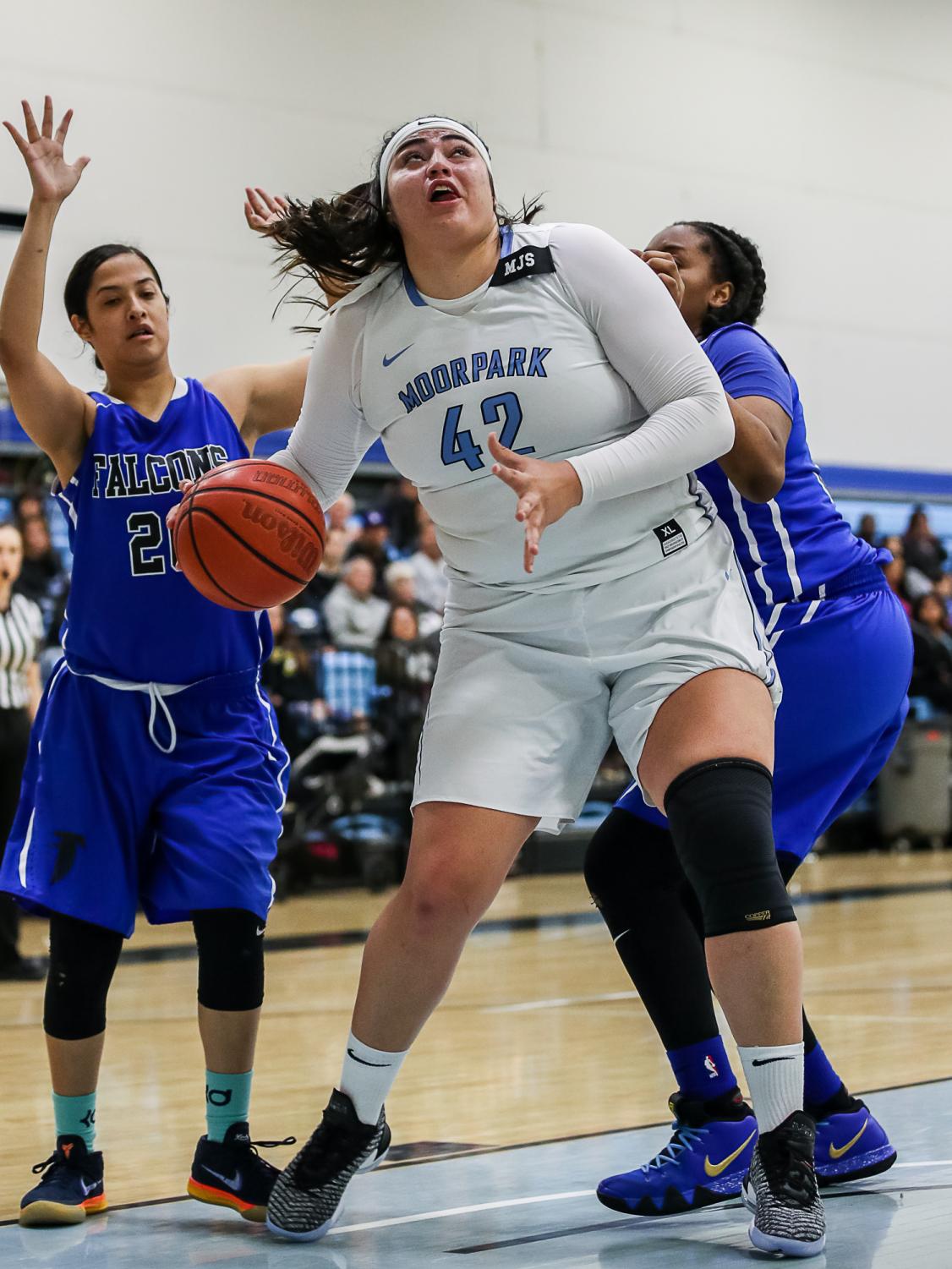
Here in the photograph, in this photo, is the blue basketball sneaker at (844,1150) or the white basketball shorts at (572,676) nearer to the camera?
the white basketball shorts at (572,676)

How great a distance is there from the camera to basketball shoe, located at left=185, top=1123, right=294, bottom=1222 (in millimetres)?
2775

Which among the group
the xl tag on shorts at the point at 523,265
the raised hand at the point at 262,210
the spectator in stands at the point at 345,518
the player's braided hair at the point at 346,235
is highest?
the raised hand at the point at 262,210

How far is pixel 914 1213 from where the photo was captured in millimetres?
2615

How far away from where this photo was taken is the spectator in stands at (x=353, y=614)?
31.1 ft

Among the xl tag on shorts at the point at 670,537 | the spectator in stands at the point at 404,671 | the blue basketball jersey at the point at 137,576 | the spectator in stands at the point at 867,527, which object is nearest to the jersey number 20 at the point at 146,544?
the blue basketball jersey at the point at 137,576

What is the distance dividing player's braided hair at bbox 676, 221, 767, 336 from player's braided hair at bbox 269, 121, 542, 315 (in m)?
0.47

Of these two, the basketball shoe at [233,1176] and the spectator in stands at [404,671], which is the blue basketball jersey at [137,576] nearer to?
the basketball shoe at [233,1176]

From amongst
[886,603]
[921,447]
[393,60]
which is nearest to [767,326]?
[921,447]

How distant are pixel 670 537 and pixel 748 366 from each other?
40 centimetres

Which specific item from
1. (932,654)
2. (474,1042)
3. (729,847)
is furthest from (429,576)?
(729,847)

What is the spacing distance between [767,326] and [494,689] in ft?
28.0

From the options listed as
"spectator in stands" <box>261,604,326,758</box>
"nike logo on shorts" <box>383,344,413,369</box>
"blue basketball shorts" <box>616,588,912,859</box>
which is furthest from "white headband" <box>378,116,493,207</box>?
"spectator in stands" <box>261,604,326,758</box>

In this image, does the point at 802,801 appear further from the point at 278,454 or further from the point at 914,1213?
the point at 278,454

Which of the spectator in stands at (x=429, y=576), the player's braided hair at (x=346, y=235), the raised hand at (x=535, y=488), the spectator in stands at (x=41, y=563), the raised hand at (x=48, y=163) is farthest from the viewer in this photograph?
the spectator in stands at (x=429, y=576)
